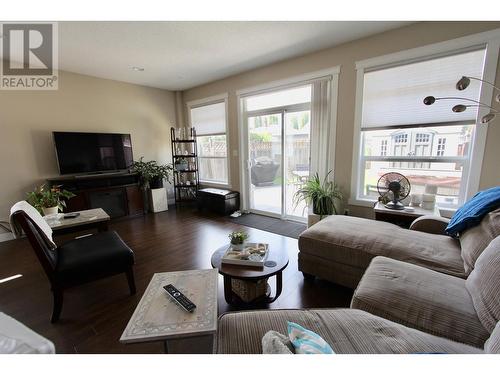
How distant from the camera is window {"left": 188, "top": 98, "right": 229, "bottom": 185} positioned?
4418mm

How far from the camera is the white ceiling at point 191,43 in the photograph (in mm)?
2332

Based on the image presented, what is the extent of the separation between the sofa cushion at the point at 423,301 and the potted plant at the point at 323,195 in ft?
5.16

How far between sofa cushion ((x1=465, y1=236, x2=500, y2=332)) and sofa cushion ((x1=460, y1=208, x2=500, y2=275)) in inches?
7.0

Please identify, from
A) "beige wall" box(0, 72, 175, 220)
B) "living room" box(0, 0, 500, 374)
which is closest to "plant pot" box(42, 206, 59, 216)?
"living room" box(0, 0, 500, 374)

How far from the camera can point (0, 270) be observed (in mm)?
2318

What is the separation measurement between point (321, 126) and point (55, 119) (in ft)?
13.5

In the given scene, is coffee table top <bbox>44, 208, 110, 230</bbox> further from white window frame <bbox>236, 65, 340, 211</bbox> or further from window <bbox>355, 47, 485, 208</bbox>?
window <bbox>355, 47, 485, 208</bbox>

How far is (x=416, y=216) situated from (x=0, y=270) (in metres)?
4.40

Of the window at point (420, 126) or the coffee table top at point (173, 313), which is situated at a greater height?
the window at point (420, 126)

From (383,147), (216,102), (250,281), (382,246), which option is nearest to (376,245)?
(382,246)

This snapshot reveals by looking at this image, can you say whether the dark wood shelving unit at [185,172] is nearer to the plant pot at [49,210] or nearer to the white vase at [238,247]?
the plant pot at [49,210]

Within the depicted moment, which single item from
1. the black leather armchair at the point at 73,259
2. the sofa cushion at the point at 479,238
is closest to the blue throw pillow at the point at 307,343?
the sofa cushion at the point at 479,238
